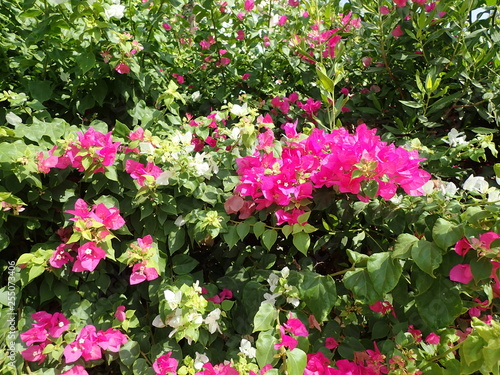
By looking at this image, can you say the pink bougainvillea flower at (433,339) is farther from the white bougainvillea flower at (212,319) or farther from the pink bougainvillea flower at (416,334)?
the white bougainvillea flower at (212,319)

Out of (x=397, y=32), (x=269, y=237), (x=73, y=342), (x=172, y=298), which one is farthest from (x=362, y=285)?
(x=397, y=32)

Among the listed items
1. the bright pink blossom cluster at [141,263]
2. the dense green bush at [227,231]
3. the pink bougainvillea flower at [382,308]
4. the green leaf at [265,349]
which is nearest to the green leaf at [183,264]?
the dense green bush at [227,231]

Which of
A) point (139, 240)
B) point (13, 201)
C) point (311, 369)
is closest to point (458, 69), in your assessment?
point (311, 369)

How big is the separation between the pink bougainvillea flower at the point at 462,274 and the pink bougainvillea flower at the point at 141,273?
2.54 feet

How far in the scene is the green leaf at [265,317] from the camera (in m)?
1.10

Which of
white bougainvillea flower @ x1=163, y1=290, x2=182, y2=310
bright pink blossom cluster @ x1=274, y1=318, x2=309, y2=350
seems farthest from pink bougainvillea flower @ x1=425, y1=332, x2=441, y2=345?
white bougainvillea flower @ x1=163, y1=290, x2=182, y2=310

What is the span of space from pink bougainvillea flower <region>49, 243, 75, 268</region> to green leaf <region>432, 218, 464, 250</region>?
100 centimetres

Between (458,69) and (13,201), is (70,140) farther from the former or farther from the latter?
(458,69)

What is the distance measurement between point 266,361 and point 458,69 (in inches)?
55.0

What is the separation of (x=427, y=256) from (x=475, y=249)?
101mm

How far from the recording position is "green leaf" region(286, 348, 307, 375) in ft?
3.37

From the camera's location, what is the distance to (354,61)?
2102 millimetres

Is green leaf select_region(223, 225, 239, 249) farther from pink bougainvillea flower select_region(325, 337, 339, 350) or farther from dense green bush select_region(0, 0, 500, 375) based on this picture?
pink bougainvillea flower select_region(325, 337, 339, 350)

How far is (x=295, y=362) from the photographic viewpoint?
1039 millimetres
